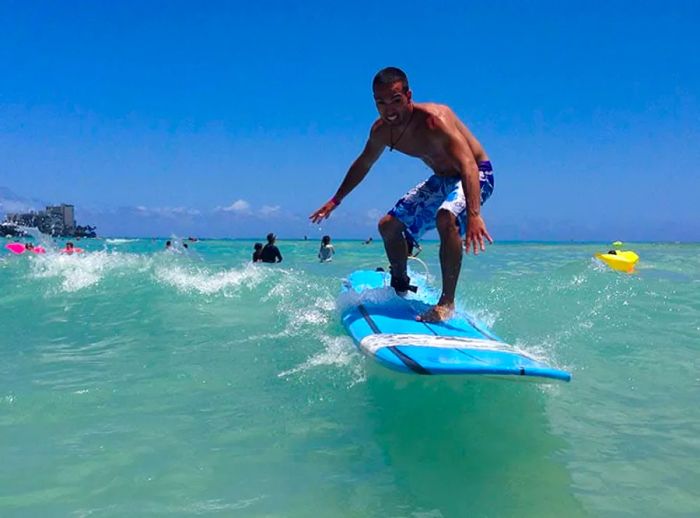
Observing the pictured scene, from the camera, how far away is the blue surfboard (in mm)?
2973

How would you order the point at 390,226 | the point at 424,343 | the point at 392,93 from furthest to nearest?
the point at 390,226 → the point at 392,93 → the point at 424,343

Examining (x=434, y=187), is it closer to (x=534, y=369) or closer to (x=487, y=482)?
(x=534, y=369)

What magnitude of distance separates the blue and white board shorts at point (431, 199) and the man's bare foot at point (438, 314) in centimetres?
56

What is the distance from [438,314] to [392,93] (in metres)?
1.60

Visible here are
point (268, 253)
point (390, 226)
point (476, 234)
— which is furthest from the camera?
point (268, 253)

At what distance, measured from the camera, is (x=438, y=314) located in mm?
4227

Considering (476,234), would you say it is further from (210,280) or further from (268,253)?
(268,253)

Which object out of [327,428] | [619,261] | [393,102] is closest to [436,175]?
[393,102]

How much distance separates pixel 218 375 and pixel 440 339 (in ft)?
5.70

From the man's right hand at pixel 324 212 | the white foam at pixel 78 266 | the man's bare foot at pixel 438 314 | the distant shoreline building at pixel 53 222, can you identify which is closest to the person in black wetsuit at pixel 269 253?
the white foam at pixel 78 266

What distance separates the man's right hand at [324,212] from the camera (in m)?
5.13

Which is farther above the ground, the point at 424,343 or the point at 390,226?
the point at 390,226

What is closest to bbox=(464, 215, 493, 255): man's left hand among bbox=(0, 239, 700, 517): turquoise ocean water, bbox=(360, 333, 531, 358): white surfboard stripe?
bbox=(360, 333, 531, 358): white surfboard stripe

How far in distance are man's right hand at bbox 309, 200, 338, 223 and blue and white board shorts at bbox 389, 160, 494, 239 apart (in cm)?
60
